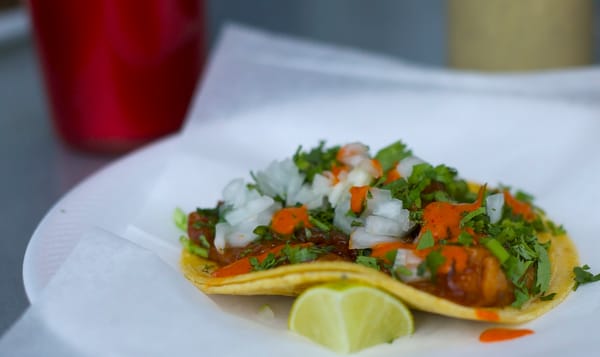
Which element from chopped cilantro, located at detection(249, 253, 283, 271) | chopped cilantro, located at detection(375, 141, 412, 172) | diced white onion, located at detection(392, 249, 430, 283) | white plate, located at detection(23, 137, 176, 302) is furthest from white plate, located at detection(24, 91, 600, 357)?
chopped cilantro, located at detection(375, 141, 412, 172)

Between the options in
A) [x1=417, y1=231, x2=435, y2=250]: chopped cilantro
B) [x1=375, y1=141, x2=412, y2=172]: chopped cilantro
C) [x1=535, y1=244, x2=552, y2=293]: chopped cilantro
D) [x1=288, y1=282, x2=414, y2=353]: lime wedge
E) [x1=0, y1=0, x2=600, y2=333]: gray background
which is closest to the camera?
[x1=288, y1=282, x2=414, y2=353]: lime wedge

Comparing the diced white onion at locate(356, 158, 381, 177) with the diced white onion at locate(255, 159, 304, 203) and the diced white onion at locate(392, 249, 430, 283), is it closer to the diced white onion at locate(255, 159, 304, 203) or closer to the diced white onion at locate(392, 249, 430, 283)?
the diced white onion at locate(255, 159, 304, 203)

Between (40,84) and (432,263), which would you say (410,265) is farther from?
(40,84)

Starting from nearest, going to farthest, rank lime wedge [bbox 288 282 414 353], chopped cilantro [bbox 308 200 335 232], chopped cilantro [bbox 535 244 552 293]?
lime wedge [bbox 288 282 414 353], chopped cilantro [bbox 535 244 552 293], chopped cilantro [bbox 308 200 335 232]

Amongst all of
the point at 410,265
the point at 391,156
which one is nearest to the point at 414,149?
the point at 391,156

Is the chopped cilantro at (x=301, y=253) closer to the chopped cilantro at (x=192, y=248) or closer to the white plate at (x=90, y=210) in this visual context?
the chopped cilantro at (x=192, y=248)

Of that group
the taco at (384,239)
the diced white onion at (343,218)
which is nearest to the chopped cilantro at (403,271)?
the taco at (384,239)
